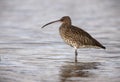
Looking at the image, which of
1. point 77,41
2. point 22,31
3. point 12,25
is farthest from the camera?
point 12,25

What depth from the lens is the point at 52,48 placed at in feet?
55.2

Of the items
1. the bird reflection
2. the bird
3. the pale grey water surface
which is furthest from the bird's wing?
the bird reflection

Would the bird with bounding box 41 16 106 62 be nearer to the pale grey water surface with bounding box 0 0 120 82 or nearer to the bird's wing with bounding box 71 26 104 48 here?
the bird's wing with bounding box 71 26 104 48

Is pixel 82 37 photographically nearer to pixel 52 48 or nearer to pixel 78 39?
pixel 78 39

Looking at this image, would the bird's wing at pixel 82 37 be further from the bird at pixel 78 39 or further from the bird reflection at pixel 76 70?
the bird reflection at pixel 76 70

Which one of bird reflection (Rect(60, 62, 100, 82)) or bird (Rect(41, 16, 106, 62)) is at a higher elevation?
bird (Rect(41, 16, 106, 62))

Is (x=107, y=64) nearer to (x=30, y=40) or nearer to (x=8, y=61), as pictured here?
(x=8, y=61)

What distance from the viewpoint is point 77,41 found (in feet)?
51.9

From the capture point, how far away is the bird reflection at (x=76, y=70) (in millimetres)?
12422

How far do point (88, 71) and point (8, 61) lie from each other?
7.88ft

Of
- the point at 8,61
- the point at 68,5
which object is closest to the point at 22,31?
the point at 8,61

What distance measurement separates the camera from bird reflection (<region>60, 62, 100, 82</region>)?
40.8ft

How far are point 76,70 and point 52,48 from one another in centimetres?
361

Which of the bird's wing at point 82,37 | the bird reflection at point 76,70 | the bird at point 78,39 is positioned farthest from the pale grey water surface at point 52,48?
the bird's wing at point 82,37
